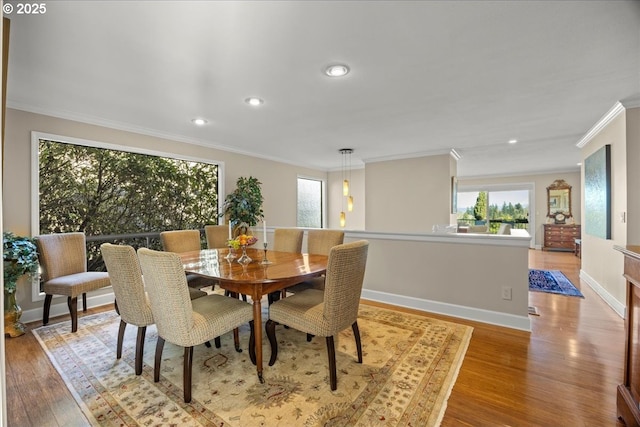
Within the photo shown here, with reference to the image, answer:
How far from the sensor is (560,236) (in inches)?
Result: 321

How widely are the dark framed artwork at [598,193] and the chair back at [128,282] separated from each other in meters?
5.04

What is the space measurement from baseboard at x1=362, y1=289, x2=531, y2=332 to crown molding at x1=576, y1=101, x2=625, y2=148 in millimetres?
2493

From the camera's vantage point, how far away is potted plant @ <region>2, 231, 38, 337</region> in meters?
2.64

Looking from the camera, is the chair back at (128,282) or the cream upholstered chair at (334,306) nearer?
the cream upholstered chair at (334,306)

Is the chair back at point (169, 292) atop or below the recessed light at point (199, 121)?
below

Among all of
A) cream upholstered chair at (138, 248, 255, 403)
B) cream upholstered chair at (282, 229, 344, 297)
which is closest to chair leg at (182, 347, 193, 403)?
cream upholstered chair at (138, 248, 255, 403)

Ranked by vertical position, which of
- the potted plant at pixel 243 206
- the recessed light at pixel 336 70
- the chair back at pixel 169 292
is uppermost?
the recessed light at pixel 336 70

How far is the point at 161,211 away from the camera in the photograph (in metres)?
4.60

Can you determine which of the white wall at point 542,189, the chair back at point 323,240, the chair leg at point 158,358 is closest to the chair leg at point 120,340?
the chair leg at point 158,358

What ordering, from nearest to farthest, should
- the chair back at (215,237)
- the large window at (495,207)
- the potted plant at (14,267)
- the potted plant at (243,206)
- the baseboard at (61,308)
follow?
the potted plant at (14,267)
the baseboard at (61,308)
the chair back at (215,237)
the potted plant at (243,206)
the large window at (495,207)

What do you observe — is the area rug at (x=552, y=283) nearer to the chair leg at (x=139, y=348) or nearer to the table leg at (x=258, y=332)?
the table leg at (x=258, y=332)

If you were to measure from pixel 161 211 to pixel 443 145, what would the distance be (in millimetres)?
4763

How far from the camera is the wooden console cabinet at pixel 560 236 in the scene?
8000 mm

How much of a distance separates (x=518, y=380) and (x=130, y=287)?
111 inches
